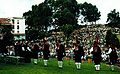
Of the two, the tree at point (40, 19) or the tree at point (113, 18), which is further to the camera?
the tree at point (113, 18)

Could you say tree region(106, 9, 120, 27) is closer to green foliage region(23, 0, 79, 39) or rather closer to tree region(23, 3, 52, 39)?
green foliage region(23, 0, 79, 39)

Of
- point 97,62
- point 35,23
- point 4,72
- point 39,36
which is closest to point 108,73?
point 97,62

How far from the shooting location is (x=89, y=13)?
504ft

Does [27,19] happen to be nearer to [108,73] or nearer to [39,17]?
[39,17]

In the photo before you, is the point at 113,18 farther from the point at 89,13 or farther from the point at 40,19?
the point at 40,19

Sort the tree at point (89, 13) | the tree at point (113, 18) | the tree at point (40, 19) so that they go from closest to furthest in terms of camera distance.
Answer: the tree at point (40, 19)
the tree at point (113, 18)
the tree at point (89, 13)

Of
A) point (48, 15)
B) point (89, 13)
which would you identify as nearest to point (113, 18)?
point (89, 13)

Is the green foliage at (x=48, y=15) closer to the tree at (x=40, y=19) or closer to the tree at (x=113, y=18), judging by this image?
the tree at (x=40, y=19)

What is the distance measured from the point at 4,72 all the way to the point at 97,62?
690cm

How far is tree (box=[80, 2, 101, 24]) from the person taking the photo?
152000mm

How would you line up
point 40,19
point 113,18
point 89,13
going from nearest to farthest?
point 40,19 → point 113,18 → point 89,13

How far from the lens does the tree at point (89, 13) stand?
152 meters

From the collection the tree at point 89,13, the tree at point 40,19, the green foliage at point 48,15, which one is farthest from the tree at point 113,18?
the tree at point 40,19

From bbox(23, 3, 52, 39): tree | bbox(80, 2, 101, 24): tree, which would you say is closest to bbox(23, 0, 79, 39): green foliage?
bbox(23, 3, 52, 39): tree
